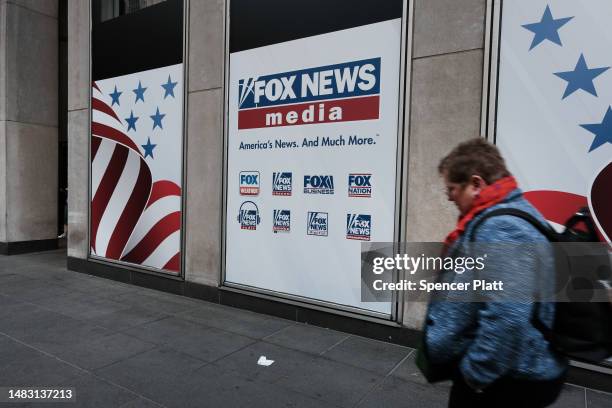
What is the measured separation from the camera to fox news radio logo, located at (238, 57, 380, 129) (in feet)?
15.8

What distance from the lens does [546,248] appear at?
1618mm

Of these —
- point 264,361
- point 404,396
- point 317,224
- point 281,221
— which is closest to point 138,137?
point 281,221

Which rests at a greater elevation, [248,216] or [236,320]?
[248,216]

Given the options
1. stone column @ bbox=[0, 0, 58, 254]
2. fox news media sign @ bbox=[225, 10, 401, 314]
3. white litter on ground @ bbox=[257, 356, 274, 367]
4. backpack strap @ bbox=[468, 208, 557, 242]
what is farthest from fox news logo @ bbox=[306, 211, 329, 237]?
stone column @ bbox=[0, 0, 58, 254]

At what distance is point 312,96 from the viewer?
5.21m

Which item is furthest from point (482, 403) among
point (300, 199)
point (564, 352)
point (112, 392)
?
point (300, 199)

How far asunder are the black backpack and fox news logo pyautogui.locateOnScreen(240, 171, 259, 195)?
4.29 m

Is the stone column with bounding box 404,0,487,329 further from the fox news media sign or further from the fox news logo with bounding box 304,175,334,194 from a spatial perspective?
the fox news logo with bounding box 304,175,334,194

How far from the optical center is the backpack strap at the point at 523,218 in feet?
5.38

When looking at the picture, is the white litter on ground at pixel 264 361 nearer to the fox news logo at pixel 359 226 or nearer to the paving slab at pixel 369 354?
the paving slab at pixel 369 354

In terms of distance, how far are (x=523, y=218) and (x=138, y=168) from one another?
6.46 metres

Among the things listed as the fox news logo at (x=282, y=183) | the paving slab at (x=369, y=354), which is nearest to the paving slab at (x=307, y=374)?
the paving slab at (x=369, y=354)

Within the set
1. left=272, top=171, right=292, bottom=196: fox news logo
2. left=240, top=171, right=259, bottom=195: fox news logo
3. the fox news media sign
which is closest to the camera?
the fox news media sign

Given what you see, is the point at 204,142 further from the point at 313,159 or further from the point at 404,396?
the point at 404,396
